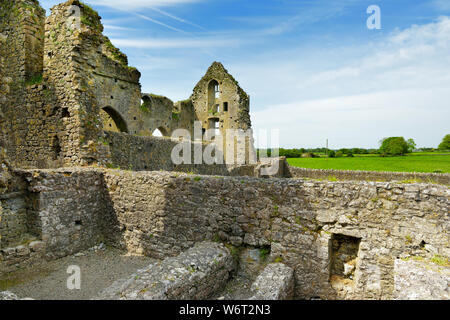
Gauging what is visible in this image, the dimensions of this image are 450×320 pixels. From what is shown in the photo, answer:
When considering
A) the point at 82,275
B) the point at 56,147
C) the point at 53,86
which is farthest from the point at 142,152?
the point at 82,275

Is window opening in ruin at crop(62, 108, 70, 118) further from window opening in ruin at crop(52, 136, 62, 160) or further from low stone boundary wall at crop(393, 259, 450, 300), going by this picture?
low stone boundary wall at crop(393, 259, 450, 300)

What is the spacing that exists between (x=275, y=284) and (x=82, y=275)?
15.3ft

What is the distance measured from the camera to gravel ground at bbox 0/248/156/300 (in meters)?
5.42

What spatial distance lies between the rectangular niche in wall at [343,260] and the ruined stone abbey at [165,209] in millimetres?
20

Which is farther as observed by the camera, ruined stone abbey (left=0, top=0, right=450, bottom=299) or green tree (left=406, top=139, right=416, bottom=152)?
green tree (left=406, top=139, right=416, bottom=152)

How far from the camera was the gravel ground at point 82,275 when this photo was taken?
542cm

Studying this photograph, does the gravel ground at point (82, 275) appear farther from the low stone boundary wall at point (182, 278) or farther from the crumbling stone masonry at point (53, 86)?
the crumbling stone masonry at point (53, 86)

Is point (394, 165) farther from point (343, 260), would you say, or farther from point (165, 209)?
point (165, 209)

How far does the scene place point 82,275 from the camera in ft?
20.3

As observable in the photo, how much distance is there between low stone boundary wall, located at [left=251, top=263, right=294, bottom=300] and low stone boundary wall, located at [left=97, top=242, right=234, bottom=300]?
923 mm

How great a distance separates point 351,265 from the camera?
5.06 meters

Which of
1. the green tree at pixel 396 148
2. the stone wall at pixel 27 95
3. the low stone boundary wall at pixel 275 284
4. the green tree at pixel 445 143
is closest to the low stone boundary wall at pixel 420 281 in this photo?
the low stone boundary wall at pixel 275 284

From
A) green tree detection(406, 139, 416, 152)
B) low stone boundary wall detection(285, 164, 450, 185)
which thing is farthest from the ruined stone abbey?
green tree detection(406, 139, 416, 152)
